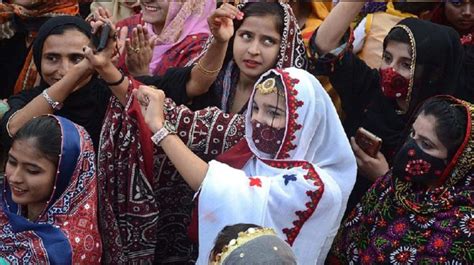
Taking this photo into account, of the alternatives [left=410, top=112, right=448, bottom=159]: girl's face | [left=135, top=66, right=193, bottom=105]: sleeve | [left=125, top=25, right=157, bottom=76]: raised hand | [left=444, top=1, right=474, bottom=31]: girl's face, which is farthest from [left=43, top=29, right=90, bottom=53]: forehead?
[left=444, top=1, right=474, bottom=31]: girl's face

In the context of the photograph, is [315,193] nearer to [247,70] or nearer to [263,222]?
[263,222]

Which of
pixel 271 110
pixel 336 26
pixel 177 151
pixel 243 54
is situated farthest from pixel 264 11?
pixel 177 151

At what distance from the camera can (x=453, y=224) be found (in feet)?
7.73

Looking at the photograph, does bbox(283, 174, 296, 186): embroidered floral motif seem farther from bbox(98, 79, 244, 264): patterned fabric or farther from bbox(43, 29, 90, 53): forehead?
bbox(43, 29, 90, 53): forehead

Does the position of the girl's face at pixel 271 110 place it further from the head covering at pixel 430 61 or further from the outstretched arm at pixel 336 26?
the head covering at pixel 430 61

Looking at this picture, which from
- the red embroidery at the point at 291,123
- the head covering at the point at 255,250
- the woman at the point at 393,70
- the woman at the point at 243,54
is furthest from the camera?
the woman at the point at 243,54

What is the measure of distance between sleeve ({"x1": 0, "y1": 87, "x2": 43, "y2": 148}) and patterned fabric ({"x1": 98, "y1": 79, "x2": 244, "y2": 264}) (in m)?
0.49

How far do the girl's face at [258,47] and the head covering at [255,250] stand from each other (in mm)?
1276

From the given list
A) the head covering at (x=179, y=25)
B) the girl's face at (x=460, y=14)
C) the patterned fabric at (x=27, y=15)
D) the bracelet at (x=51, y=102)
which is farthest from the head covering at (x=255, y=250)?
the patterned fabric at (x=27, y=15)

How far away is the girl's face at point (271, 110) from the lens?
2553mm

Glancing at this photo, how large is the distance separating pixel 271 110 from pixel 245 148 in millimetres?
200

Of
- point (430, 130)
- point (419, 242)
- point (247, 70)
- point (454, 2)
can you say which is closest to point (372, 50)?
point (454, 2)

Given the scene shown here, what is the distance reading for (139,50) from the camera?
314 cm

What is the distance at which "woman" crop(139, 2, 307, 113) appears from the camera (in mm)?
3027
